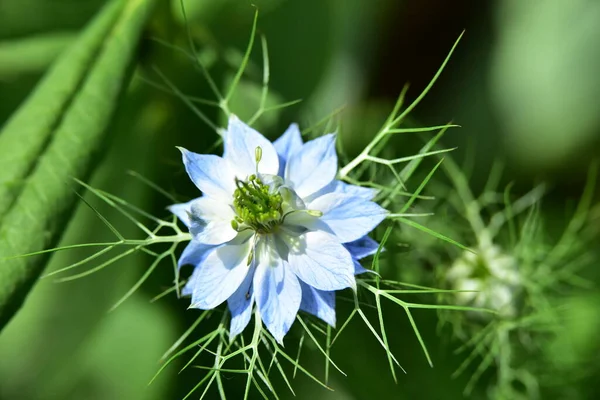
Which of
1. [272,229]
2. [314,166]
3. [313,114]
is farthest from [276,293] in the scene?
[313,114]

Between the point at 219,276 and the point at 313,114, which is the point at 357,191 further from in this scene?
the point at 313,114

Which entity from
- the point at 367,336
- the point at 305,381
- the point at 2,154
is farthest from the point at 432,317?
the point at 2,154

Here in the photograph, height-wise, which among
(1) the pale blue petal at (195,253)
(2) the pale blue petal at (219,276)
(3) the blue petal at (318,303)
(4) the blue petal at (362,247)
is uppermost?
(1) the pale blue petal at (195,253)

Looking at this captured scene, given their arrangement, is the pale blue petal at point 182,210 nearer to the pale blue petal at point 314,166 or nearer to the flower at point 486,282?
the pale blue petal at point 314,166

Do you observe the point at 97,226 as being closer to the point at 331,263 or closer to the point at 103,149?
the point at 103,149

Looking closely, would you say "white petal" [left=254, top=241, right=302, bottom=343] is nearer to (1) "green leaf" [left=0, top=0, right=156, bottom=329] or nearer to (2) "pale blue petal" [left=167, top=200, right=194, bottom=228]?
(2) "pale blue petal" [left=167, top=200, right=194, bottom=228]

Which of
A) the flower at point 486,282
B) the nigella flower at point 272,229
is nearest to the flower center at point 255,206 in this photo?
the nigella flower at point 272,229
